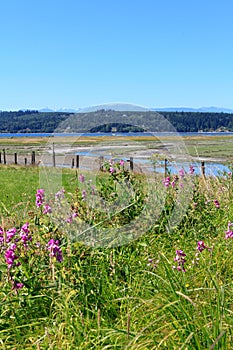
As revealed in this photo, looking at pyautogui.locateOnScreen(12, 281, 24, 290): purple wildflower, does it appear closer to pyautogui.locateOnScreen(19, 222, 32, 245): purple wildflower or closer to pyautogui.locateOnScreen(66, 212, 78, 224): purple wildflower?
pyautogui.locateOnScreen(19, 222, 32, 245): purple wildflower

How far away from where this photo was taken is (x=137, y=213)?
488cm

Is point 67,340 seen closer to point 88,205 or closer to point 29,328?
point 29,328

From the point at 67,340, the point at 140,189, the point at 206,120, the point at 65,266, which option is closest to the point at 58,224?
the point at 65,266

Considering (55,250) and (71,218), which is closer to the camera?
(55,250)

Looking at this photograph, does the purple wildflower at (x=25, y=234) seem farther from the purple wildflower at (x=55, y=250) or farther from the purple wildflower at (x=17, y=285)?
the purple wildflower at (x=17, y=285)

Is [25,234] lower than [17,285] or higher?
higher

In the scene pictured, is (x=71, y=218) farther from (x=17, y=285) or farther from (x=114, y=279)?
(x=17, y=285)

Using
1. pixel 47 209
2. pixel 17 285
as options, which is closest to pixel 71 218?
pixel 47 209

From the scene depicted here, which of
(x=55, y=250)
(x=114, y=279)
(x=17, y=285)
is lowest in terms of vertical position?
(x=114, y=279)

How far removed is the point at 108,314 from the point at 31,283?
0.56 metres

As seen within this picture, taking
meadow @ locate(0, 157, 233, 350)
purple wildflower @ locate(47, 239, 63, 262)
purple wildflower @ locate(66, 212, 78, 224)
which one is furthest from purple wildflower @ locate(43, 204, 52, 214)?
purple wildflower @ locate(47, 239, 63, 262)

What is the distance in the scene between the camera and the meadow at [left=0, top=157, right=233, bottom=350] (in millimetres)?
2352

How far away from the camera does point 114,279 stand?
3.29 meters

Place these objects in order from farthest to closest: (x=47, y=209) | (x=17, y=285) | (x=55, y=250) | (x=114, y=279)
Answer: (x=47, y=209), (x=114, y=279), (x=55, y=250), (x=17, y=285)
